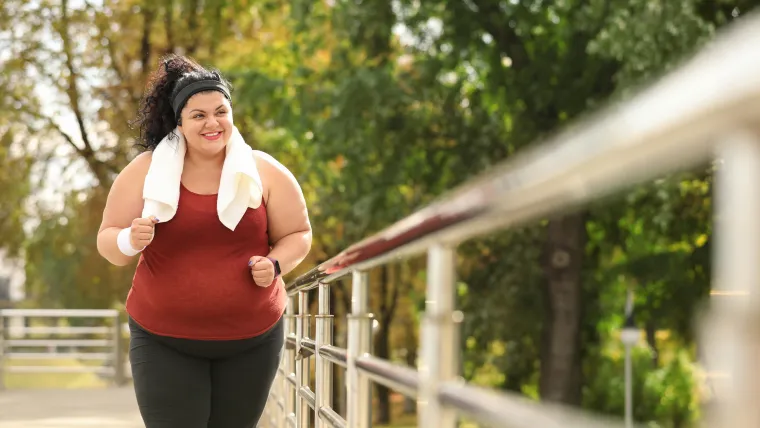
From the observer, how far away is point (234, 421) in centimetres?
371

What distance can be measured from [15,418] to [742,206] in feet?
38.5

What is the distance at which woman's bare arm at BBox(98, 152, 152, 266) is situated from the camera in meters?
3.58

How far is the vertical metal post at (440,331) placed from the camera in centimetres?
189

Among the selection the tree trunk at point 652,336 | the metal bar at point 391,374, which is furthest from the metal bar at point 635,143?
the tree trunk at point 652,336

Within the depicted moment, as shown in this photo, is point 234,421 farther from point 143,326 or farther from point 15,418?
point 15,418

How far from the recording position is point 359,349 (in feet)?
9.97

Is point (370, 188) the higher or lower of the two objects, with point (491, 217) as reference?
higher

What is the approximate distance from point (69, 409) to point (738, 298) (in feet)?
41.1

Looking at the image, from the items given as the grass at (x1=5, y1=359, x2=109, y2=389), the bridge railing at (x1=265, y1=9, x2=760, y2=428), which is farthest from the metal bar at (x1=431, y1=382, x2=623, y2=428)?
the grass at (x1=5, y1=359, x2=109, y2=389)

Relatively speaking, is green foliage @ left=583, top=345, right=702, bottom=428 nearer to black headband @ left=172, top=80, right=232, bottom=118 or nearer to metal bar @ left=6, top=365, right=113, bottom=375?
metal bar @ left=6, top=365, right=113, bottom=375

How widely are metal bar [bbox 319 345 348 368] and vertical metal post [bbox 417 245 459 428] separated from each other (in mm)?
1277

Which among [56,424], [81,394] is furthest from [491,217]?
[81,394]

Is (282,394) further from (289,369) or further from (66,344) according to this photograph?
(66,344)

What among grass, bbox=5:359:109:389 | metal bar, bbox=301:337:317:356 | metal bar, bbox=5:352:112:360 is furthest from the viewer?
grass, bbox=5:359:109:389
